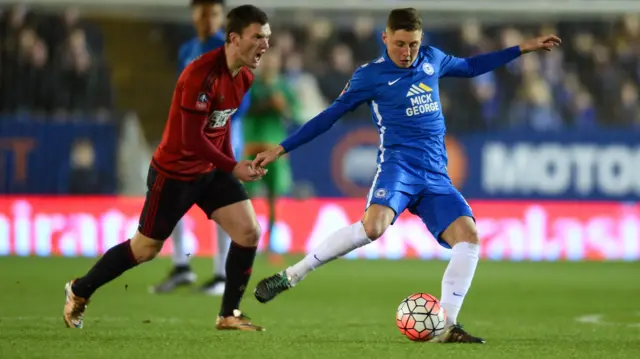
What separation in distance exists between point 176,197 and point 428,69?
1.80 metres

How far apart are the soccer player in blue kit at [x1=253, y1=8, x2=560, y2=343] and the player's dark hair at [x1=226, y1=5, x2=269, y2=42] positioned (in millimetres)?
699

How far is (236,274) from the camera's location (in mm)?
8141

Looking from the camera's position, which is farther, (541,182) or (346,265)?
(541,182)

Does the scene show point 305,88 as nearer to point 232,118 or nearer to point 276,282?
point 232,118

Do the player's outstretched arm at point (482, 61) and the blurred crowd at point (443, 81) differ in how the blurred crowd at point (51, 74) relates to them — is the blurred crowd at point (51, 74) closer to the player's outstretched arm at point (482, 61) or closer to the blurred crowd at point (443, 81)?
the blurred crowd at point (443, 81)

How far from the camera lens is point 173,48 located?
20375 mm

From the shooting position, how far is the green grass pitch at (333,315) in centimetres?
686

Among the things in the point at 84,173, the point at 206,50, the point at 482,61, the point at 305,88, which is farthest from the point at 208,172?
the point at 305,88

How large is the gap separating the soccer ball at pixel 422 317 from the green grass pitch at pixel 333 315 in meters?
0.10

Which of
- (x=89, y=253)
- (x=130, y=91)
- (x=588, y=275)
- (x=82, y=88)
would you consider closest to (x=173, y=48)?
(x=130, y=91)

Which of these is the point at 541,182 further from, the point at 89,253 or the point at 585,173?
the point at 89,253

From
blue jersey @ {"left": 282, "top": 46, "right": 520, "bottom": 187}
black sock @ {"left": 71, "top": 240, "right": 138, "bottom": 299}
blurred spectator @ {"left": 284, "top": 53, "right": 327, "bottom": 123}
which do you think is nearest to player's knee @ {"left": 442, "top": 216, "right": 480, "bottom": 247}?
blue jersey @ {"left": 282, "top": 46, "right": 520, "bottom": 187}

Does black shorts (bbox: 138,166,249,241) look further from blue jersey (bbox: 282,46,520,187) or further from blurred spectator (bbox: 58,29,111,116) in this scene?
blurred spectator (bbox: 58,29,111,116)

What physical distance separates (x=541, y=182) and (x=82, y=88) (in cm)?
676
